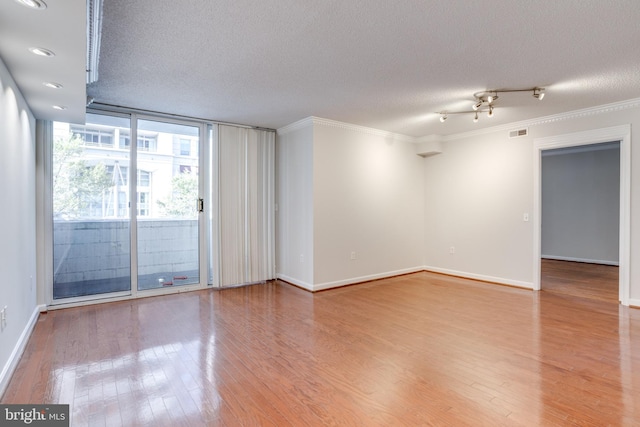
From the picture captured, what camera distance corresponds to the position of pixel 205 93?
12.7 feet

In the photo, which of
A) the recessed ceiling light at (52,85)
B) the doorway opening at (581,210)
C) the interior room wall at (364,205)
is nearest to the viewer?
the recessed ceiling light at (52,85)

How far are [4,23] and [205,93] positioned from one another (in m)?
2.08

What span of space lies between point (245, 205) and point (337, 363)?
3339mm

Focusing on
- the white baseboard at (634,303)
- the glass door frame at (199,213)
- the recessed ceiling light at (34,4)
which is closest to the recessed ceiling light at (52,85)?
the recessed ceiling light at (34,4)

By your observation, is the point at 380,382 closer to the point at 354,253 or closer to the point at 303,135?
the point at 354,253

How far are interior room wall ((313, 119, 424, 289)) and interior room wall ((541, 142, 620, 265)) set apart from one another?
13.0ft

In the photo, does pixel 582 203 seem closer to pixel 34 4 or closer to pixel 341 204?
pixel 341 204

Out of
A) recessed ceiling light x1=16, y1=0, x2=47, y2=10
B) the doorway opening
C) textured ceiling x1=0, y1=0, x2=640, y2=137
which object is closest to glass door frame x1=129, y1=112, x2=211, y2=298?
textured ceiling x1=0, y1=0, x2=640, y2=137

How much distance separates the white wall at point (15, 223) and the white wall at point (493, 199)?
602 centimetres

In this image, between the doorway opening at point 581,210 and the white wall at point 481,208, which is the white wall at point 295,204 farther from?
the doorway opening at point 581,210

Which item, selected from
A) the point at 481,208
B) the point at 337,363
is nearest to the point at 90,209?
the point at 337,363

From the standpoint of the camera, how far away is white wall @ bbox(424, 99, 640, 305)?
4.43m

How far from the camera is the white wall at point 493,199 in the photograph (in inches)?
174

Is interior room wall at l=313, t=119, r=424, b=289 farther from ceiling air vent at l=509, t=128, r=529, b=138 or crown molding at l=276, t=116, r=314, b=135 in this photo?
ceiling air vent at l=509, t=128, r=529, b=138
